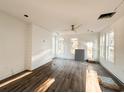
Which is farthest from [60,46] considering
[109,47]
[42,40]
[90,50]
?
[109,47]

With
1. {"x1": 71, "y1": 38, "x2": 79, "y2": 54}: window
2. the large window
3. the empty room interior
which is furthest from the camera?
{"x1": 71, "y1": 38, "x2": 79, "y2": 54}: window

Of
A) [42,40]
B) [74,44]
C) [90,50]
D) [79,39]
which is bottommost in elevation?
[90,50]

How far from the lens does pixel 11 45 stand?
376 centimetres

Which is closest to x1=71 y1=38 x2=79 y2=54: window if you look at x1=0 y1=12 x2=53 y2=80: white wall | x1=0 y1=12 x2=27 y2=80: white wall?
x1=0 y1=12 x2=53 y2=80: white wall

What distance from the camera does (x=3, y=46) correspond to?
3404 mm

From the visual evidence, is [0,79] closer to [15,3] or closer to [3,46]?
[3,46]

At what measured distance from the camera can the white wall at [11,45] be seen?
133 inches

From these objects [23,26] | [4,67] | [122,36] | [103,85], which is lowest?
[103,85]

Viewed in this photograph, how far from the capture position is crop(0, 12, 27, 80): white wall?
3385mm

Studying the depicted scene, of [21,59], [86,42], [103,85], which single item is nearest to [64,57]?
[86,42]

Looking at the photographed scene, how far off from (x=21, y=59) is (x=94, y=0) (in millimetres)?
3890

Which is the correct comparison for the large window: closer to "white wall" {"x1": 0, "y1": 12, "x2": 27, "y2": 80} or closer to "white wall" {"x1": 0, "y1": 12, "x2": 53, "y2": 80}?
"white wall" {"x1": 0, "y1": 12, "x2": 53, "y2": 80}

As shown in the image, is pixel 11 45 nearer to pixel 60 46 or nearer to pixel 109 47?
pixel 109 47

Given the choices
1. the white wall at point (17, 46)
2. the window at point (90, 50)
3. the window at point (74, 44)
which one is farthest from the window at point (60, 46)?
the white wall at point (17, 46)
